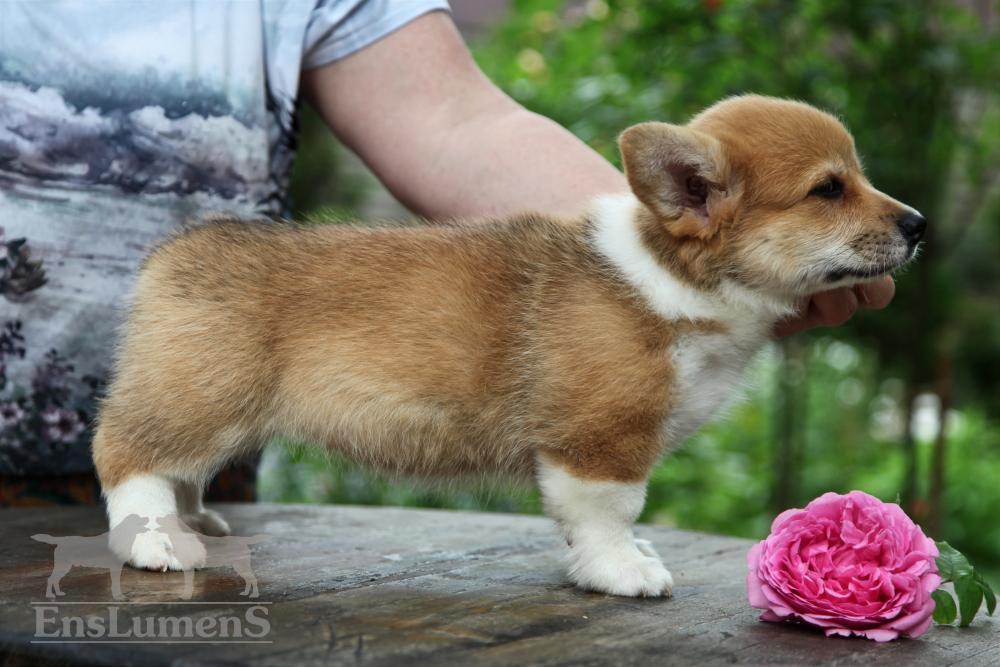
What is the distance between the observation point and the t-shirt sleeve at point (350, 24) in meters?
2.99

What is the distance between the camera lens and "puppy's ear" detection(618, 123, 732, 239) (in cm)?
221

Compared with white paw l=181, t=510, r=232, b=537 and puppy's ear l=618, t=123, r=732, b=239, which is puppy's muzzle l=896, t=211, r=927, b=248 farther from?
white paw l=181, t=510, r=232, b=537

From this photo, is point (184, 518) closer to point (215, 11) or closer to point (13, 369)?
point (13, 369)

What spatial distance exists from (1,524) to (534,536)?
1.26 m

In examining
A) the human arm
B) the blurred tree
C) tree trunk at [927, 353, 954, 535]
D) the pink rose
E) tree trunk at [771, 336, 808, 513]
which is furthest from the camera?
tree trunk at [771, 336, 808, 513]

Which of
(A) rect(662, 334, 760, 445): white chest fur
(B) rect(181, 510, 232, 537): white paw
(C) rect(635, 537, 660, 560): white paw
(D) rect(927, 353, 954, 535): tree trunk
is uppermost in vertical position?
(A) rect(662, 334, 760, 445): white chest fur

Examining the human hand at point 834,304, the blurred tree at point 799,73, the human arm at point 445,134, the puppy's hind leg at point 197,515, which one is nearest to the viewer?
the human hand at point 834,304

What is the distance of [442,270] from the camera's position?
7.85 ft

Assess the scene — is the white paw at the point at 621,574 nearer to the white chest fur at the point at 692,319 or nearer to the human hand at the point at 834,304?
the white chest fur at the point at 692,319

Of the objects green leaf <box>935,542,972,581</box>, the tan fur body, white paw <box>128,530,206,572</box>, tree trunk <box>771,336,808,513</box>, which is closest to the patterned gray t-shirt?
the tan fur body

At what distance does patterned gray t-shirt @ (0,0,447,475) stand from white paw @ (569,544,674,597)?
1172 millimetres

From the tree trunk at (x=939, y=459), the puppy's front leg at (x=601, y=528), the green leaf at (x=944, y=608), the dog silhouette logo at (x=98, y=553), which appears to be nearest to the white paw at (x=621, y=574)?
the puppy's front leg at (x=601, y=528)

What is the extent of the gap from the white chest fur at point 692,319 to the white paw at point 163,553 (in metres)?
0.96

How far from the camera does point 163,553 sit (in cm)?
228
